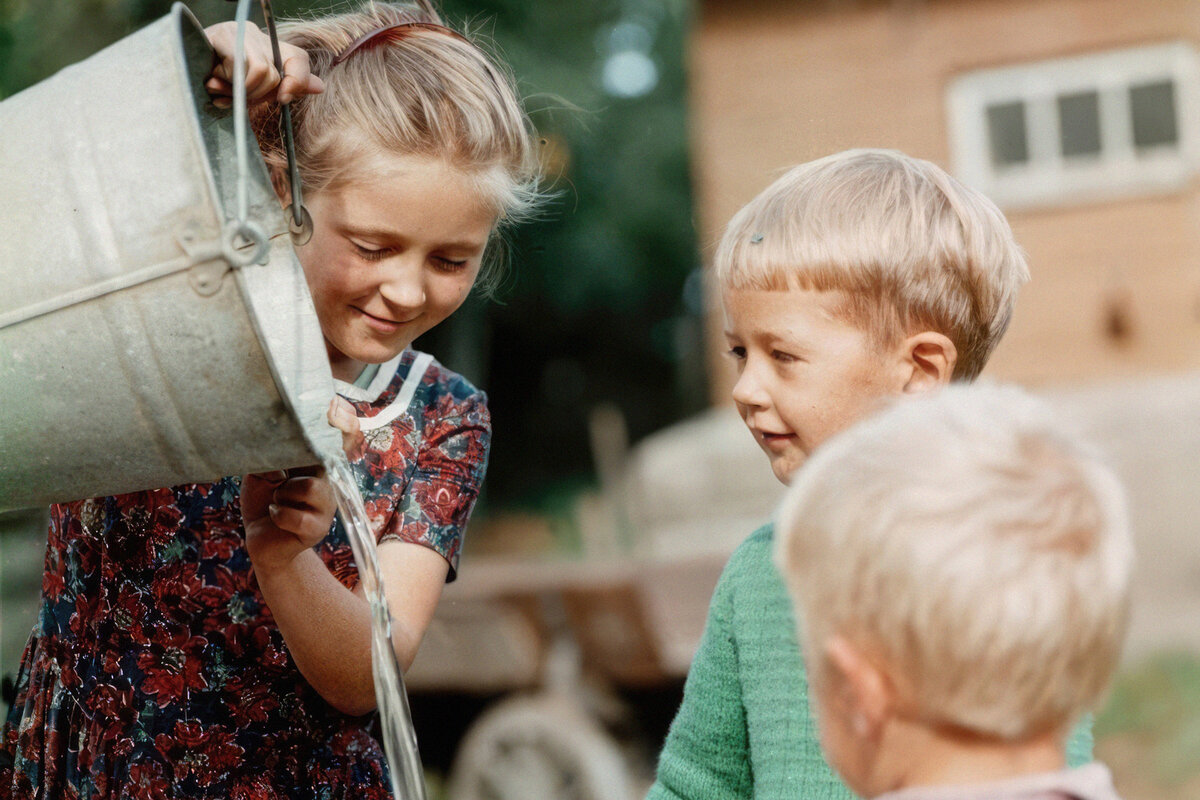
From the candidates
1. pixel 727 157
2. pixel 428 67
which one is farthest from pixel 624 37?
pixel 428 67

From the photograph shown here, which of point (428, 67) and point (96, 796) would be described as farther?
point (428, 67)

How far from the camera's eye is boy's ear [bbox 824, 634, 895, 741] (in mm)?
915

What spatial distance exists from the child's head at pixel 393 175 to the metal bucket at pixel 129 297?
0.25m

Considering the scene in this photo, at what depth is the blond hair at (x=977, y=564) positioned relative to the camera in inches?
34.3

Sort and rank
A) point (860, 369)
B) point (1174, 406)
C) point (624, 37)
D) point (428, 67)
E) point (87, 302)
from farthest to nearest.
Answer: point (624, 37)
point (1174, 406)
point (428, 67)
point (860, 369)
point (87, 302)

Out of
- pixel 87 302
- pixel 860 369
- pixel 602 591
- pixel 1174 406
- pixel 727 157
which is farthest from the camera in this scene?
pixel 727 157

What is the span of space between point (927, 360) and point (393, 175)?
62cm

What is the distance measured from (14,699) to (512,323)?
1188 cm

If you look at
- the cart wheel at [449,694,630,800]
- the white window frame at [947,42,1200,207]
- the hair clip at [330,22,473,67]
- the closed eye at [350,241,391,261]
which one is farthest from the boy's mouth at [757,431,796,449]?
the white window frame at [947,42,1200,207]

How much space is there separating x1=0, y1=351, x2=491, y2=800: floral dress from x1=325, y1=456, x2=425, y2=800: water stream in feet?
0.69

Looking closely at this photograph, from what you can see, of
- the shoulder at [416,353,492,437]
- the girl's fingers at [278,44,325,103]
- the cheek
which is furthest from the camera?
the shoulder at [416,353,492,437]

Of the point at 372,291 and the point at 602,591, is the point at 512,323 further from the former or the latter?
the point at 372,291

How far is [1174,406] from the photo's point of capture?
21.3 ft

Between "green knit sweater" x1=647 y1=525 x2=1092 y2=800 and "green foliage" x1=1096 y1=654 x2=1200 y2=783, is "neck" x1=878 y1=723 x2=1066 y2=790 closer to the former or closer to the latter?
"green knit sweater" x1=647 y1=525 x2=1092 y2=800
